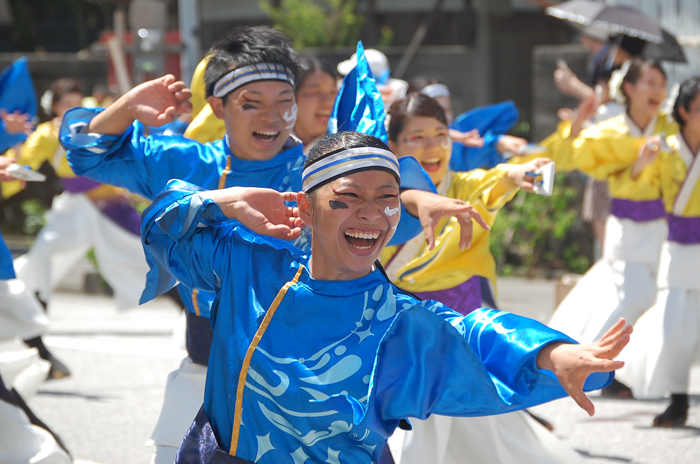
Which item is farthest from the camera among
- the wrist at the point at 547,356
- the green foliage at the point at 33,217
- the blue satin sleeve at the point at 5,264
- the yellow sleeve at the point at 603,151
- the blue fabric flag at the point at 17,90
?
the green foliage at the point at 33,217

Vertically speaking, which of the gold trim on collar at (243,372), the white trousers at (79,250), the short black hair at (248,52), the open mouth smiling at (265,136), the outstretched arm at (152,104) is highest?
the short black hair at (248,52)

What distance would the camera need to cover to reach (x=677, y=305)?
18.5 ft

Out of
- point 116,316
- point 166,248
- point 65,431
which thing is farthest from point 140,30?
point 166,248

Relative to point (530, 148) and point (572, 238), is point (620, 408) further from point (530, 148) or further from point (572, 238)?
point (572, 238)

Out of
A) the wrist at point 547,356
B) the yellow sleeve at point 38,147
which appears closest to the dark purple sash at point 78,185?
the yellow sleeve at point 38,147

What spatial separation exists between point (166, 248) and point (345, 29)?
37.7 feet

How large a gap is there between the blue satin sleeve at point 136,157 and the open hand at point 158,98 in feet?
0.63

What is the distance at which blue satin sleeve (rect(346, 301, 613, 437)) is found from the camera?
88.0 inches

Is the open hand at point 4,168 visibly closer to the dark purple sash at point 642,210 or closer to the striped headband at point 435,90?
the striped headband at point 435,90

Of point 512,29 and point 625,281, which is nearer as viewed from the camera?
point 625,281

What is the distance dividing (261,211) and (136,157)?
1076 millimetres

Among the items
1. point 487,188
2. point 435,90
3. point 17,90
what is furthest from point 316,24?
point 487,188

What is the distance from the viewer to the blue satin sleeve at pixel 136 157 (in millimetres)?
3455

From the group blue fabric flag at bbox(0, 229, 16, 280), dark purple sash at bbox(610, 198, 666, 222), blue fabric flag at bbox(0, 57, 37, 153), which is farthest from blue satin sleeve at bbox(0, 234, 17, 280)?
dark purple sash at bbox(610, 198, 666, 222)
